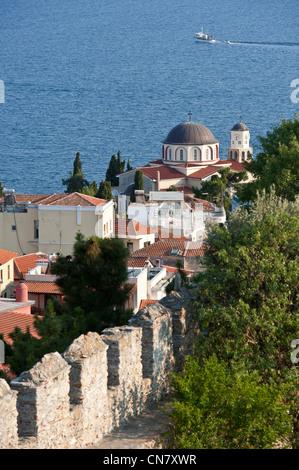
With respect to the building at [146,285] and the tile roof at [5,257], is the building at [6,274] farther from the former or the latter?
the building at [146,285]

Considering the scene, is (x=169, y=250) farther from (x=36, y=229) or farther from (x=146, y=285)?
(x=146, y=285)

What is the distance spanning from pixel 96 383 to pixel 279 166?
11711mm

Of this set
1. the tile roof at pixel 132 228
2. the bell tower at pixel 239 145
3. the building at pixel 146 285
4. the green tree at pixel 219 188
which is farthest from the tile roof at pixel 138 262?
the bell tower at pixel 239 145

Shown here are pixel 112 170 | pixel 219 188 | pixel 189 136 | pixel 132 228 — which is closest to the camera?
pixel 132 228

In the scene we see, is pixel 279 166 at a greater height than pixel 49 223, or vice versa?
pixel 279 166

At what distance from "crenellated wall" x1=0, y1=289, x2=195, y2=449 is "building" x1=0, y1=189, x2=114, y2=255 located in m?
32.7

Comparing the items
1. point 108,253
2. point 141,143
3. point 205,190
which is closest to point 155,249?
point 108,253

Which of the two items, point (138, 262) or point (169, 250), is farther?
point (169, 250)

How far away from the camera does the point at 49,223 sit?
45812mm

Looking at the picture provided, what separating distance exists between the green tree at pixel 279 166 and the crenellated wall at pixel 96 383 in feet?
22.7

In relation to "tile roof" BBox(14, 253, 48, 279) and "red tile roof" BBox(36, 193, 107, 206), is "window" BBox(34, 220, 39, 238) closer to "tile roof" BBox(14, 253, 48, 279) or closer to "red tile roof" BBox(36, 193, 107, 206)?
"red tile roof" BBox(36, 193, 107, 206)

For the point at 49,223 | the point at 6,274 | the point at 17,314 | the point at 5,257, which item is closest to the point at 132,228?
the point at 49,223

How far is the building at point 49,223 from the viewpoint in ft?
150
